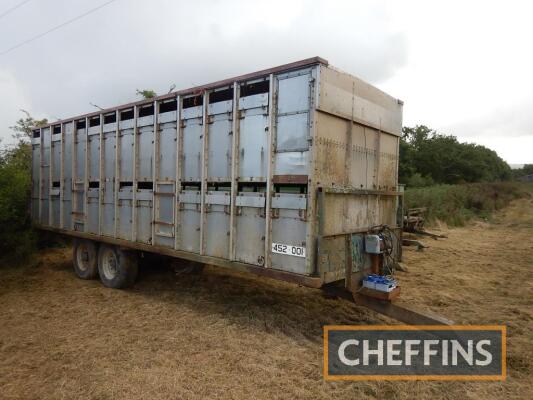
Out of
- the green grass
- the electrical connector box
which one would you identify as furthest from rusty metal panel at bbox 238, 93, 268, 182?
the green grass

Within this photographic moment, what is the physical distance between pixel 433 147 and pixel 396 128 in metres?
33.4

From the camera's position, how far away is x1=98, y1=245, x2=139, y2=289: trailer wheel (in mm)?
6875

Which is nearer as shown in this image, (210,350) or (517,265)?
(210,350)

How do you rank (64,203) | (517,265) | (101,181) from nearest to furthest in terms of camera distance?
1. (101,181)
2. (64,203)
3. (517,265)

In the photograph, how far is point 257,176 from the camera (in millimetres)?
4812

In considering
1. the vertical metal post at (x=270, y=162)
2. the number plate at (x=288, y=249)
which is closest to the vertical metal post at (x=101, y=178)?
the vertical metal post at (x=270, y=162)

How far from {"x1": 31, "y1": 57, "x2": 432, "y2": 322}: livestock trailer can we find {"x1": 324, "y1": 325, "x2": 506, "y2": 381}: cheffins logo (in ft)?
2.31

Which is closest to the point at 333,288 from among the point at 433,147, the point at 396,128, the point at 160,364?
the point at 160,364

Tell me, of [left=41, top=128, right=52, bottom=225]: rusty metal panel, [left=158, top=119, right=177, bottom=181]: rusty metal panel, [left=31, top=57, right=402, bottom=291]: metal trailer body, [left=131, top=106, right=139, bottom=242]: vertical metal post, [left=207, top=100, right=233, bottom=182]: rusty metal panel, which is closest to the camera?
[left=31, top=57, right=402, bottom=291]: metal trailer body

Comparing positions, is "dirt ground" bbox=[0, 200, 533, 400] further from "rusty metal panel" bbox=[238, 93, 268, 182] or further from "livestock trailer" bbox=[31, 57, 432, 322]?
"rusty metal panel" bbox=[238, 93, 268, 182]

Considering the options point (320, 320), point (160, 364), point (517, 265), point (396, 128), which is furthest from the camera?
point (517, 265)

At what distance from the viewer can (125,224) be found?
22.2 ft

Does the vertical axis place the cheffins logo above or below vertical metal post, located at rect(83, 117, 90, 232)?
below

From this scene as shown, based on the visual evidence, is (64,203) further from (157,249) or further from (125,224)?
(157,249)
